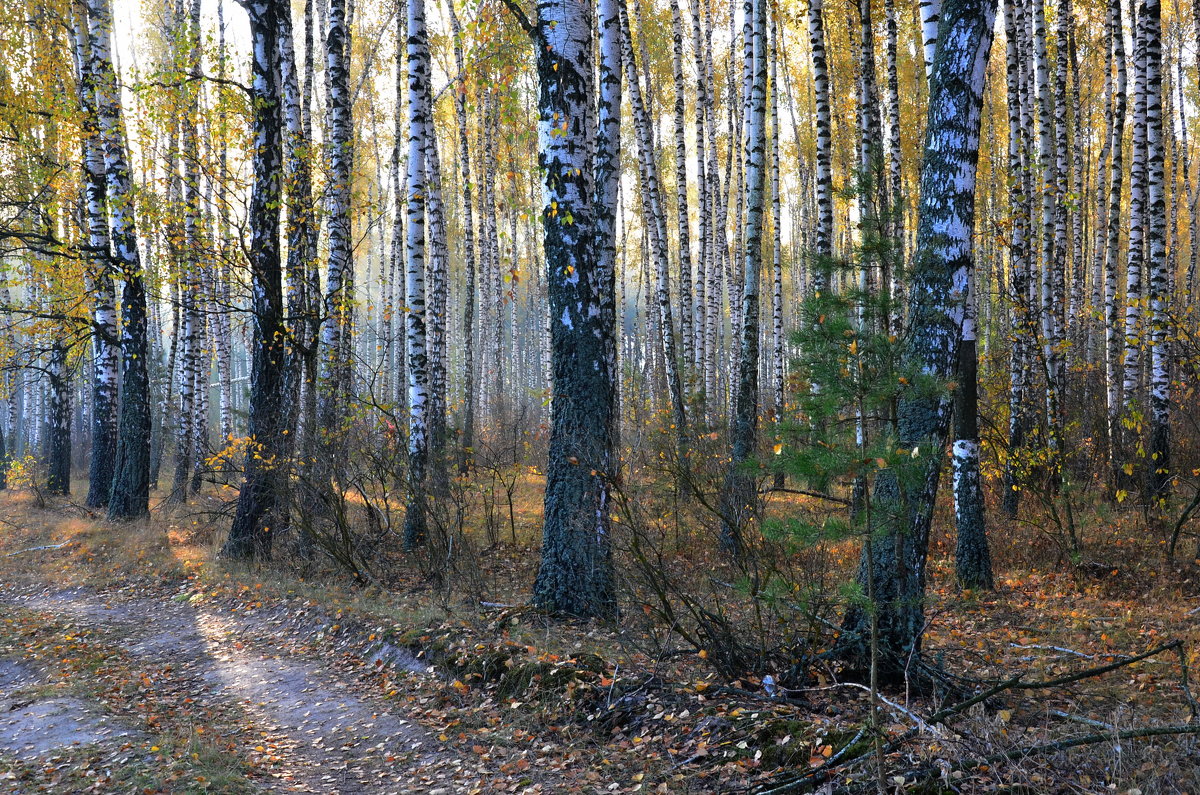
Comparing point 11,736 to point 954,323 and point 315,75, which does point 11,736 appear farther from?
point 315,75

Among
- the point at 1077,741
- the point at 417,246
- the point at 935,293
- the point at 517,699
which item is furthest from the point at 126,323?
the point at 1077,741

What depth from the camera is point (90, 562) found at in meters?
10.7

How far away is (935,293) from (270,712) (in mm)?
5550

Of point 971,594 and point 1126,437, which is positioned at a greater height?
point 1126,437

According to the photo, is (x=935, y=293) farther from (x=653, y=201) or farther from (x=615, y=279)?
(x=653, y=201)

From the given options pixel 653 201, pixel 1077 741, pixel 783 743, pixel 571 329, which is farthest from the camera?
pixel 653 201

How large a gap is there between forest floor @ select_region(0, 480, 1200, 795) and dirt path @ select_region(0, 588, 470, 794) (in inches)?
0.8

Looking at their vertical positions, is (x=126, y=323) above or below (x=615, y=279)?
above

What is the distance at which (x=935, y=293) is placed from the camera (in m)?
4.70

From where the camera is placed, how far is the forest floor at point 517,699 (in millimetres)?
3693

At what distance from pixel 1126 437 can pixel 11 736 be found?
12.6m

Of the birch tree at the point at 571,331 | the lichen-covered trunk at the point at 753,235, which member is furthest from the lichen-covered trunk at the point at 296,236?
the lichen-covered trunk at the point at 753,235

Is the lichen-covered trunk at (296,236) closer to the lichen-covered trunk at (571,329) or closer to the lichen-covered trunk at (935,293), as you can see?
the lichen-covered trunk at (571,329)

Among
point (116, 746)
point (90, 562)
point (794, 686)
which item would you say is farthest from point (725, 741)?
point (90, 562)
